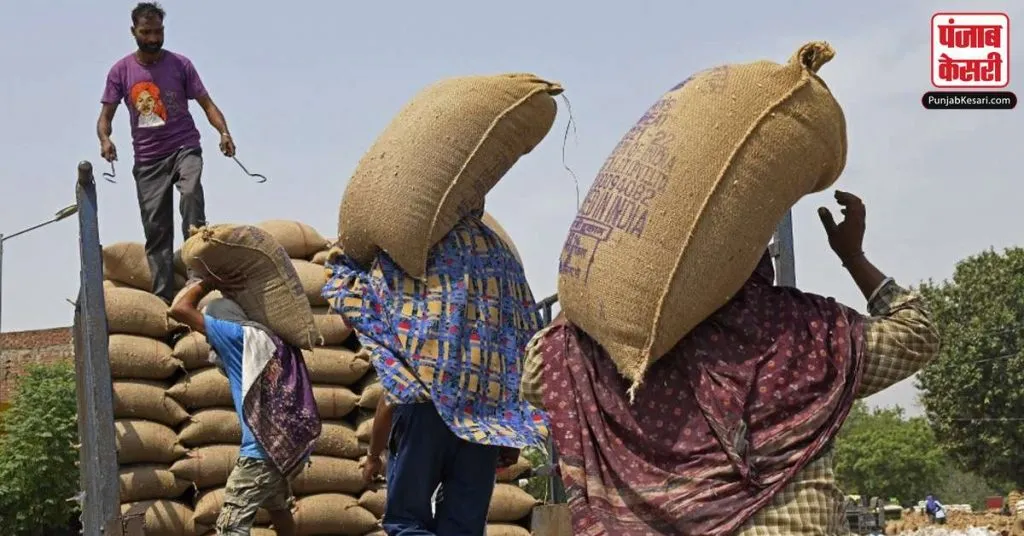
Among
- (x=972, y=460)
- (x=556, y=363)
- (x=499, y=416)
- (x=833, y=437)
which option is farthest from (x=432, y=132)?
(x=972, y=460)

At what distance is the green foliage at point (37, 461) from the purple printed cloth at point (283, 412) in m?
15.3

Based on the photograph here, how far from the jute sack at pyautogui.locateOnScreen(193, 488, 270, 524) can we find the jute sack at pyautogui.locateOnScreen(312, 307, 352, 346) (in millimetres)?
874

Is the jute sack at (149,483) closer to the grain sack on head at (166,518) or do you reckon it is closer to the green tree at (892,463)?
the grain sack on head at (166,518)

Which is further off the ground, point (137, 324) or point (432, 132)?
point (432, 132)

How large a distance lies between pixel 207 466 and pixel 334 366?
2.48 ft

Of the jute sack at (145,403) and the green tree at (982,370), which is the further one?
the green tree at (982,370)

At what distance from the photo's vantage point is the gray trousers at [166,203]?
6375mm

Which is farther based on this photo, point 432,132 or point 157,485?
point 157,485

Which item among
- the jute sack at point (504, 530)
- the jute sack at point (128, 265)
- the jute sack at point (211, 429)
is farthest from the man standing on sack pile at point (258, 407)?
the jute sack at point (504, 530)

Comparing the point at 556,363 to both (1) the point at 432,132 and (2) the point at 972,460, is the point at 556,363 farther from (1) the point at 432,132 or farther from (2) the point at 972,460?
(2) the point at 972,460

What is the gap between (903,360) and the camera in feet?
10.8

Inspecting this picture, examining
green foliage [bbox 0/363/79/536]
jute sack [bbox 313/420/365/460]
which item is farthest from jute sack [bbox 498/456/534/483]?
green foliage [bbox 0/363/79/536]

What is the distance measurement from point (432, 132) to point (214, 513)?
2.09 m

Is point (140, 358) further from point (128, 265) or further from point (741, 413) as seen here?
point (741, 413)
